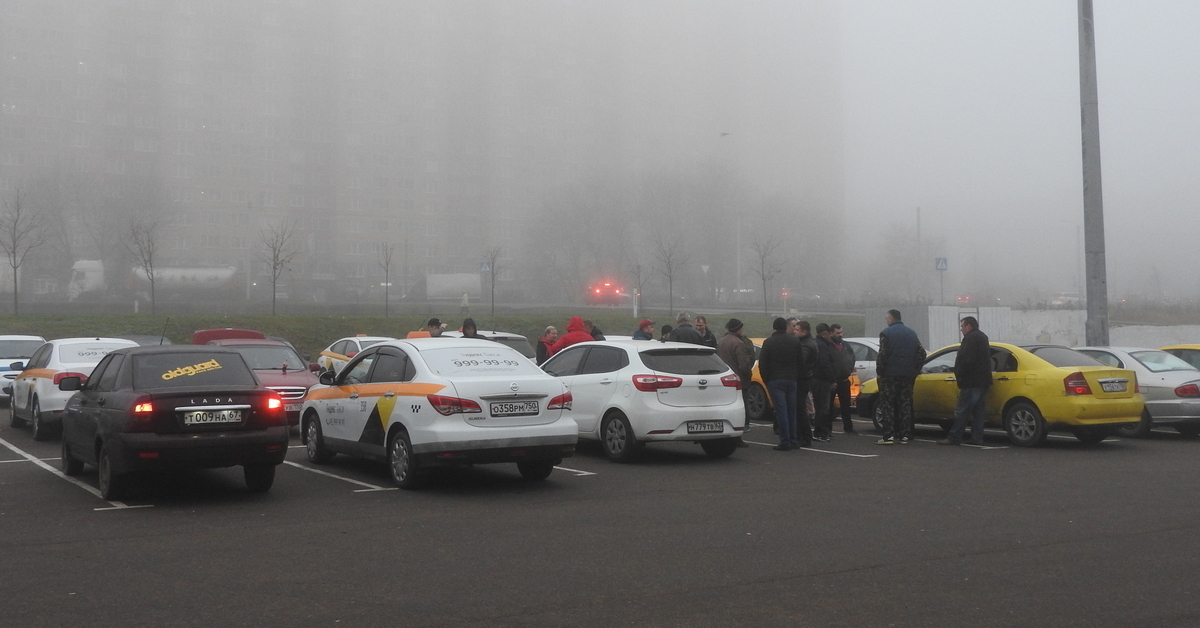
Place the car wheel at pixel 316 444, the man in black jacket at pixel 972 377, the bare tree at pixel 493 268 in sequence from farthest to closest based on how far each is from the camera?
the bare tree at pixel 493 268
the man in black jacket at pixel 972 377
the car wheel at pixel 316 444

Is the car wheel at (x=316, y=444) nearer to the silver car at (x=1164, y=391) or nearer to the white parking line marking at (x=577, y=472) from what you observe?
the white parking line marking at (x=577, y=472)

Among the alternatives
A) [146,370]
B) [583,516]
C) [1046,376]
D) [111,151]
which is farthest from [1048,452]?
[111,151]

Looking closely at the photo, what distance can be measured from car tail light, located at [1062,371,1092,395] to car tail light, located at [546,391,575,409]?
24.6 ft

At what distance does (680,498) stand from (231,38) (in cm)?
8112

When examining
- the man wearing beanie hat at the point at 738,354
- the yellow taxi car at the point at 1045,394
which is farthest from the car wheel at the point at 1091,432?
the man wearing beanie hat at the point at 738,354

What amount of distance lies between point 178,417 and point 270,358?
7.28 meters

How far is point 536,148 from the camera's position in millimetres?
91500

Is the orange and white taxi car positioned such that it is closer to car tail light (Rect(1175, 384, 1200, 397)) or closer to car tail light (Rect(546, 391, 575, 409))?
car tail light (Rect(546, 391, 575, 409))

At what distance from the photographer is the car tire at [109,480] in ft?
30.1

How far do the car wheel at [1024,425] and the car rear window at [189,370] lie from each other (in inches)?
413

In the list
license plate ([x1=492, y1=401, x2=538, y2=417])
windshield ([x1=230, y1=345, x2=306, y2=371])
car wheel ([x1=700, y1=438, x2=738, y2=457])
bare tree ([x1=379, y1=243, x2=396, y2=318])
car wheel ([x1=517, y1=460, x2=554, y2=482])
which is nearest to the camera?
license plate ([x1=492, y1=401, x2=538, y2=417])

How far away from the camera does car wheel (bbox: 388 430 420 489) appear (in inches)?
388

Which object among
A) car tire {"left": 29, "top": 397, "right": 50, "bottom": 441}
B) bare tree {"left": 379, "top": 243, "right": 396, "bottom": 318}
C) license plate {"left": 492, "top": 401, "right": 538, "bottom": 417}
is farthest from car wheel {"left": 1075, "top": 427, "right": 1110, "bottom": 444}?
bare tree {"left": 379, "top": 243, "right": 396, "bottom": 318}

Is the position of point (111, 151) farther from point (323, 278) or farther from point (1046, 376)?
point (1046, 376)
